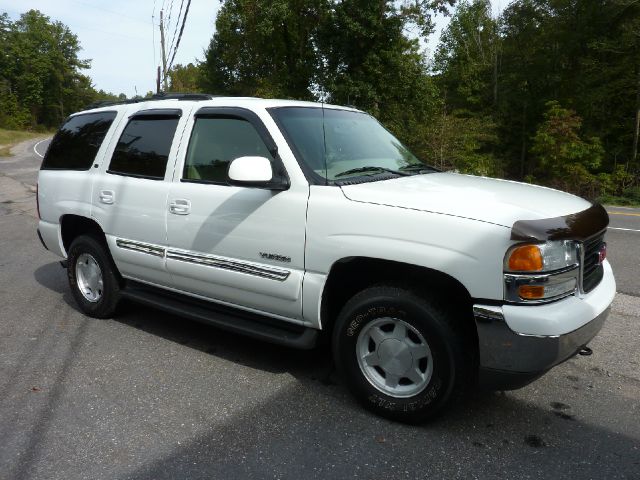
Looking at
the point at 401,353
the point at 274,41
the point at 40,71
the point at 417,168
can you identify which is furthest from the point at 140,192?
the point at 40,71

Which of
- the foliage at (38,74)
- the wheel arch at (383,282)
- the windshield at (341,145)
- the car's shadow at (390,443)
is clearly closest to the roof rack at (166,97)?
the windshield at (341,145)

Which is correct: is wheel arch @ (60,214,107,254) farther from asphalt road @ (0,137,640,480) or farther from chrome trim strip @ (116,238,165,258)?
asphalt road @ (0,137,640,480)

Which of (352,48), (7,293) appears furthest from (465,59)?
(7,293)

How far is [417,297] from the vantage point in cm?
297

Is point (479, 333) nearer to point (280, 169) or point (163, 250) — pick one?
point (280, 169)

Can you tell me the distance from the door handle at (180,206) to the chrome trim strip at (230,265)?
0.99 feet

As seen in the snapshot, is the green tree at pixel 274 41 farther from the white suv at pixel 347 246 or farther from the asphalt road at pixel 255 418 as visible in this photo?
the asphalt road at pixel 255 418

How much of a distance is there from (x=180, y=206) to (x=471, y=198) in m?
2.10

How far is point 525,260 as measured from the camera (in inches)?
104

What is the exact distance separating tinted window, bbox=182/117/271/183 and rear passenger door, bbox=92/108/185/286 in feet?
0.64

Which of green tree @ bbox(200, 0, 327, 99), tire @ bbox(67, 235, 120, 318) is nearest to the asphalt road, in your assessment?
tire @ bbox(67, 235, 120, 318)

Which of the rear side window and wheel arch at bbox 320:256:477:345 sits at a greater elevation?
the rear side window

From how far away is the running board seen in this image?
3.46m

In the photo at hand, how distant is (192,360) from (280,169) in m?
1.69
